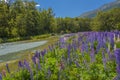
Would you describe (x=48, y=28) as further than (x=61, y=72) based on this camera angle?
Yes

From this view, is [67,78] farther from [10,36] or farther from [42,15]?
[42,15]

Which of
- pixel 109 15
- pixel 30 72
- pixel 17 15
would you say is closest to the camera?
pixel 30 72

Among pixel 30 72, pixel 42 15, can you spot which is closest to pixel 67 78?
pixel 30 72

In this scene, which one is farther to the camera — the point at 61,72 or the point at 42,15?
the point at 42,15

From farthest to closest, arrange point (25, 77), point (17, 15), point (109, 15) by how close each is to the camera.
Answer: point (109, 15) → point (17, 15) → point (25, 77)

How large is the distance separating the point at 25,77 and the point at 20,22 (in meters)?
91.0

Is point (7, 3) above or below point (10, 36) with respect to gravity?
above

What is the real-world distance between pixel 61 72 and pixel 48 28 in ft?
364

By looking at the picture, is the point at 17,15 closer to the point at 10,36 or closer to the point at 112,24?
the point at 10,36

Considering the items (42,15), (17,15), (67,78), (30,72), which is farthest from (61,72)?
(42,15)

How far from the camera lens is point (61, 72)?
36.8 feet

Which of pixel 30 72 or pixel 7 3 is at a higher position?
pixel 7 3

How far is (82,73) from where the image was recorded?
444 inches

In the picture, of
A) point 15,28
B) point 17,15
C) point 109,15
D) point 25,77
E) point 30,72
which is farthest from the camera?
point 109,15
